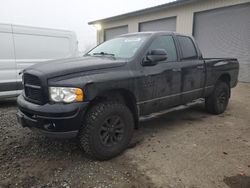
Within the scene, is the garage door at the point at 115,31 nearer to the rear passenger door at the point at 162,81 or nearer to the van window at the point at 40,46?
Result: the van window at the point at 40,46

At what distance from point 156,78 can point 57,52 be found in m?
4.36

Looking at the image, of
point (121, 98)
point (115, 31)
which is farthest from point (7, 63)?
point (115, 31)

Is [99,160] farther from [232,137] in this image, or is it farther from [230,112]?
[230,112]

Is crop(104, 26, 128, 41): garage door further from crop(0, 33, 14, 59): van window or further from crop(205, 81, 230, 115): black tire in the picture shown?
crop(205, 81, 230, 115): black tire

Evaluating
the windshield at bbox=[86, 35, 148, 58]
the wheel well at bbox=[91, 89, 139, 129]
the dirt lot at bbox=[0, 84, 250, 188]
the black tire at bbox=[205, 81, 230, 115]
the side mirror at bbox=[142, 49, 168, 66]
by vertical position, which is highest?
the windshield at bbox=[86, 35, 148, 58]

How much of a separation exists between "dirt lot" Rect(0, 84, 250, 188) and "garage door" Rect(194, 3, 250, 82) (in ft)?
21.9

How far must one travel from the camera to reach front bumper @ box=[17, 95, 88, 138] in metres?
2.76

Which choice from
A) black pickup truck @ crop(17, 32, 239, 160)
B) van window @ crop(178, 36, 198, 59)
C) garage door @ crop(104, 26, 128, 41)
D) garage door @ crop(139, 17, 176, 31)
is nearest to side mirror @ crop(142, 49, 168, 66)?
black pickup truck @ crop(17, 32, 239, 160)

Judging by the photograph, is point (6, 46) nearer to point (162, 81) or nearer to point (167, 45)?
point (167, 45)

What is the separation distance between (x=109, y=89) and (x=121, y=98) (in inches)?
16.1

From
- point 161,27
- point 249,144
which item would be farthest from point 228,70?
point 161,27

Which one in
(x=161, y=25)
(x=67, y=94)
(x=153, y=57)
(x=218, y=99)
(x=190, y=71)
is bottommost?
(x=218, y=99)

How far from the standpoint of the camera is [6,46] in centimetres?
590

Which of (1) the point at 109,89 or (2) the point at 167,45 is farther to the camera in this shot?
(2) the point at 167,45
